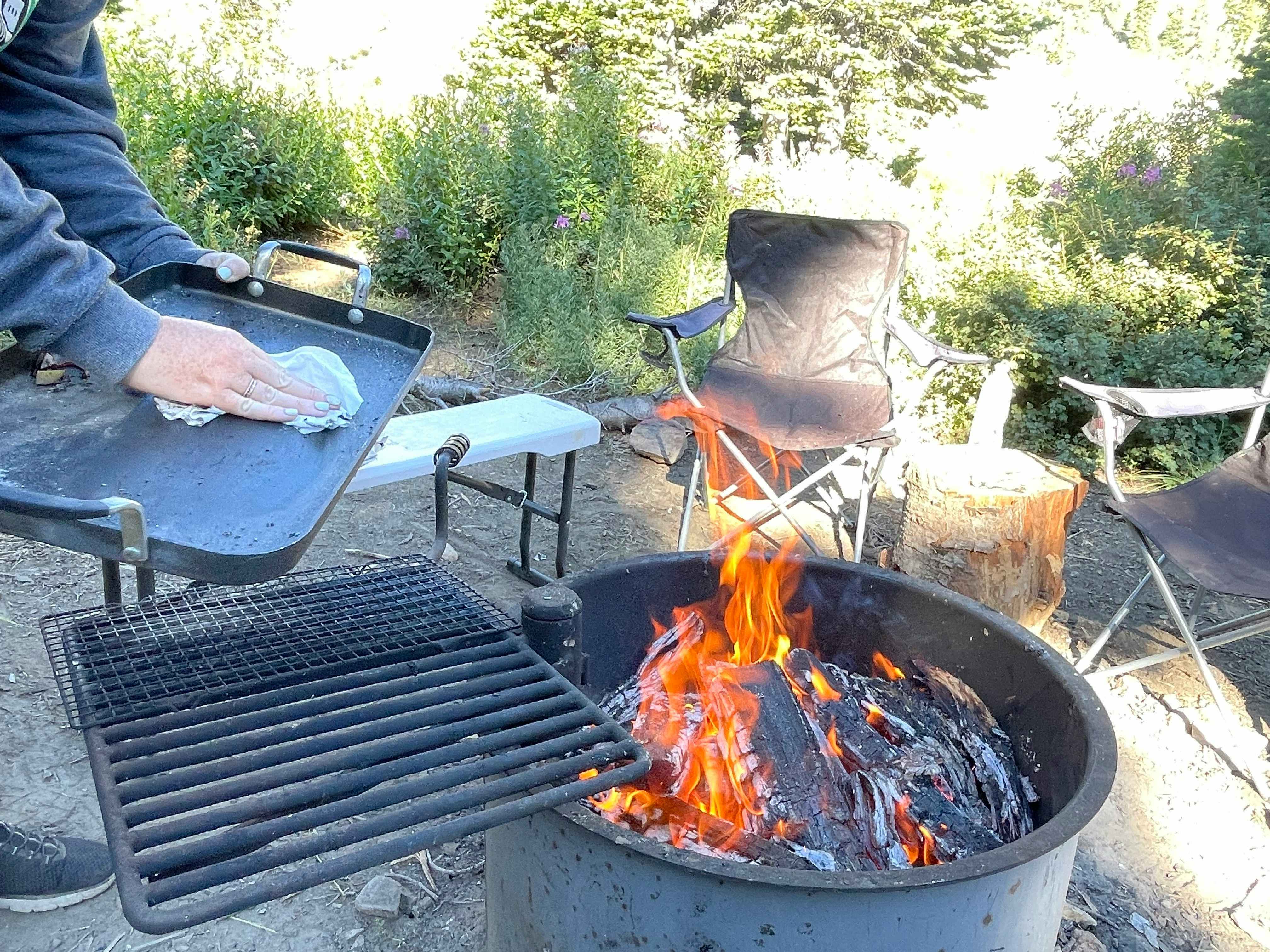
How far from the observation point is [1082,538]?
13.1 feet

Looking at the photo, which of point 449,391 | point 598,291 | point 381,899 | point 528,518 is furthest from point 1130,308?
point 381,899

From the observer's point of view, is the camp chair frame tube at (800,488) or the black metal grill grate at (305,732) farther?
the camp chair frame tube at (800,488)

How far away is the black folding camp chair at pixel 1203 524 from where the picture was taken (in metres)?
2.48

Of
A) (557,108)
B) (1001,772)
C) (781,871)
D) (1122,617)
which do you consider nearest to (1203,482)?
(1122,617)

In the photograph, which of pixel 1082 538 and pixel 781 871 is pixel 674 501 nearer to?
pixel 1082 538

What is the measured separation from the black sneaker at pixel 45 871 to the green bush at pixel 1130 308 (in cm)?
410

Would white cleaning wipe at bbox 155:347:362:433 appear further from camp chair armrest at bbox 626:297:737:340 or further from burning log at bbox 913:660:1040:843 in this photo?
camp chair armrest at bbox 626:297:737:340

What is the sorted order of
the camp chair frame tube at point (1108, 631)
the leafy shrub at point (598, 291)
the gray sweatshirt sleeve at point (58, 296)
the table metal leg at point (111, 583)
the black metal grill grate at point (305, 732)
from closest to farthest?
A: the black metal grill grate at point (305, 732) < the gray sweatshirt sleeve at point (58, 296) < the table metal leg at point (111, 583) < the camp chair frame tube at point (1108, 631) < the leafy shrub at point (598, 291)

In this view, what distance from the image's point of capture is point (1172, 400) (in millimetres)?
2885

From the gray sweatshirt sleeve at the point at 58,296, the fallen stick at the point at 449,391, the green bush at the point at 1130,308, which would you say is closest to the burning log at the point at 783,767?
the gray sweatshirt sleeve at the point at 58,296

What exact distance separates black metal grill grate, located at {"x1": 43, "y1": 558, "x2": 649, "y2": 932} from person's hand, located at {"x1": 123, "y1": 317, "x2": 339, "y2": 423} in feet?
1.11

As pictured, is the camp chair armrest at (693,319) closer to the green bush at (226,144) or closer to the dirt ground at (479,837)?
the dirt ground at (479,837)

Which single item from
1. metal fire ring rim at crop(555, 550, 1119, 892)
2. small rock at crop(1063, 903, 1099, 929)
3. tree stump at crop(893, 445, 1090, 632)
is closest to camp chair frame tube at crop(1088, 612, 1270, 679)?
tree stump at crop(893, 445, 1090, 632)

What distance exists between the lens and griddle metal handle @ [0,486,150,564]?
1010mm
